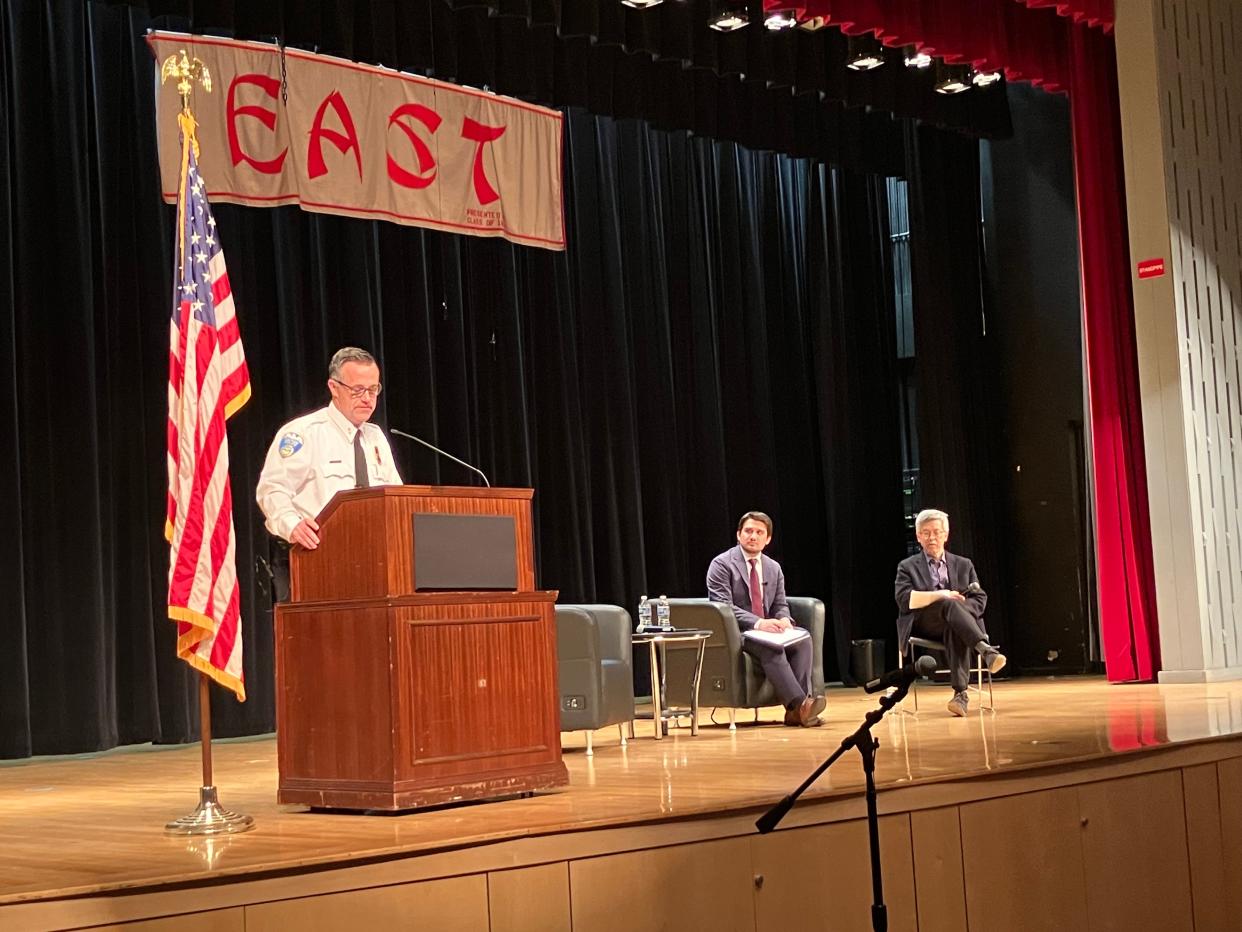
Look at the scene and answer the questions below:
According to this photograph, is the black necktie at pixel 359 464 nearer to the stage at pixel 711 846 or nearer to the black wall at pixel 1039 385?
the stage at pixel 711 846

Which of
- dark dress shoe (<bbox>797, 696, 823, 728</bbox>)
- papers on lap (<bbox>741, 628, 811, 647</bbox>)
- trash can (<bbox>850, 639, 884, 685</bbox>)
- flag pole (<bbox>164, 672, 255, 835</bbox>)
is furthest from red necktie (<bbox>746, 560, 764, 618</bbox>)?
flag pole (<bbox>164, 672, 255, 835</bbox>)

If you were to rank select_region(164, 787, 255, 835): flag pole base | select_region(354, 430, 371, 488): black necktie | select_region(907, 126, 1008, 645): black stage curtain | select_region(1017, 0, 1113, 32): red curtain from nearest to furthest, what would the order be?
select_region(164, 787, 255, 835): flag pole base → select_region(354, 430, 371, 488): black necktie → select_region(1017, 0, 1113, 32): red curtain → select_region(907, 126, 1008, 645): black stage curtain

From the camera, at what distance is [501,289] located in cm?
943

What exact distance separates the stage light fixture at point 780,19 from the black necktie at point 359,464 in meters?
4.50

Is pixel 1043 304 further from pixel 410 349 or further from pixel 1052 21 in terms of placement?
pixel 410 349

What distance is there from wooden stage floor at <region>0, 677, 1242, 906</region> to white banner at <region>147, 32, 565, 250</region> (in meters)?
2.95

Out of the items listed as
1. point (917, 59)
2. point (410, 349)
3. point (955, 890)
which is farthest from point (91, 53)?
point (955, 890)

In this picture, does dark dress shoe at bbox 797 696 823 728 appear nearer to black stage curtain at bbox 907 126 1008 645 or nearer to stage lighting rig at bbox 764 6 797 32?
stage lighting rig at bbox 764 6 797 32

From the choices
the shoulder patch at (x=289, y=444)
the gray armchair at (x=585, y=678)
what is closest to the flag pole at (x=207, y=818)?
the shoulder patch at (x=289, y=444)

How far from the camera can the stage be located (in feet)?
10.7

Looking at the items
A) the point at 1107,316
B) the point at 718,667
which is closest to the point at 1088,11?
the point at 1107,316

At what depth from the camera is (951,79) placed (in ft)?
31.9

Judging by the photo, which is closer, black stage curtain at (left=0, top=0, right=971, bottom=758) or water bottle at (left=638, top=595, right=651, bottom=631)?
water bottle at (left=638, top=595, right=651, bottom=631)

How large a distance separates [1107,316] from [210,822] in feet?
23.3
